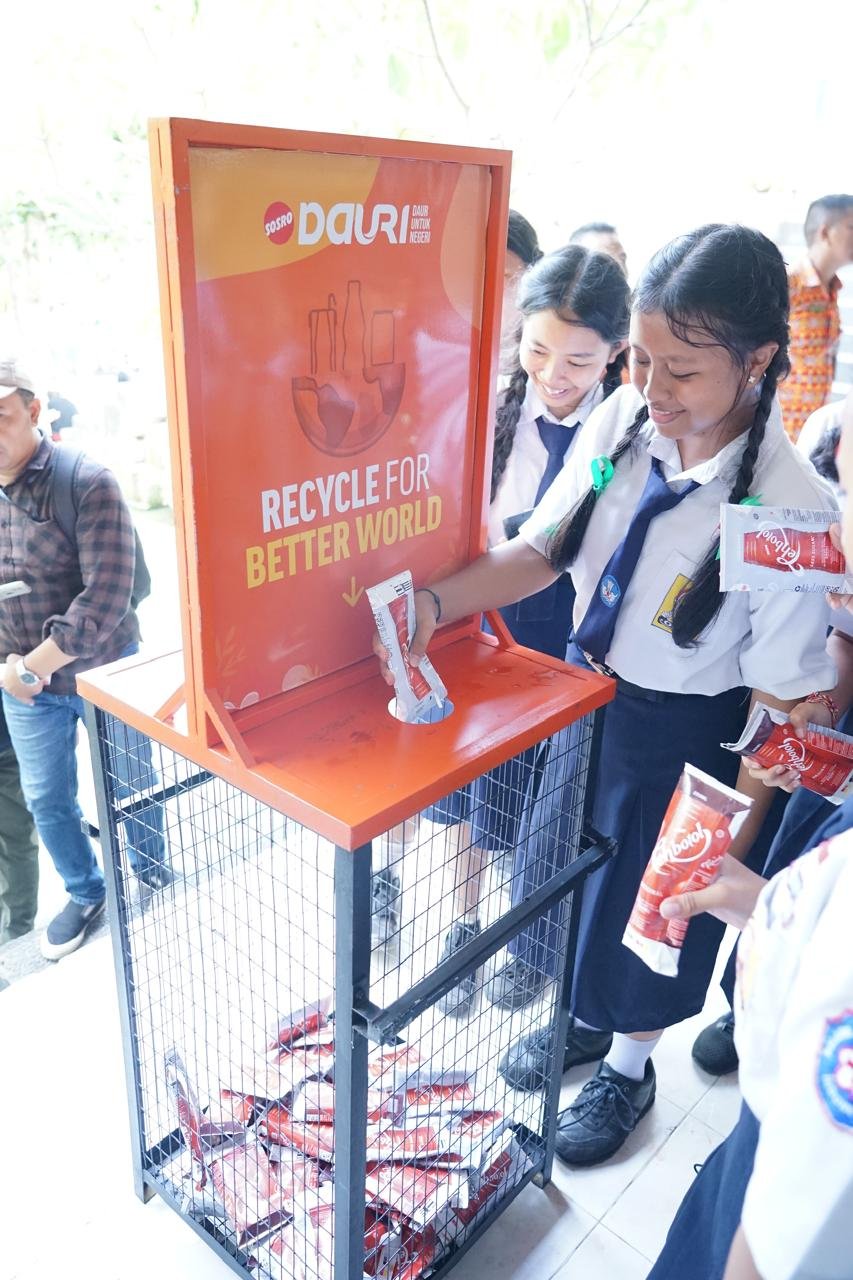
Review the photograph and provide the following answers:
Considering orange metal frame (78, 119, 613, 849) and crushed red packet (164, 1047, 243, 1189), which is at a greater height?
orange metal frame (78, 119, 613, 849)

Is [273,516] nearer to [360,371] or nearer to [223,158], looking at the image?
[360,371]

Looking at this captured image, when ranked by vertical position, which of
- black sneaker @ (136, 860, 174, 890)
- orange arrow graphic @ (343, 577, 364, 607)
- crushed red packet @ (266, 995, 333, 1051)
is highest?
orange arrow graphic @ (343, 577, 364, 607)

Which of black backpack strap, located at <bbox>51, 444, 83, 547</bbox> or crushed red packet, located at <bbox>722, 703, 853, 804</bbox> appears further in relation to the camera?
black backpack strap, located at <bbox>51, 444, 83, 547</bbox>

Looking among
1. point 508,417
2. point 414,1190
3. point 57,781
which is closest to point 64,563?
point 57,781

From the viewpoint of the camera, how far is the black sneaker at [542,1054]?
1785 mm

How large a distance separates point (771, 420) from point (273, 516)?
81 centimetres

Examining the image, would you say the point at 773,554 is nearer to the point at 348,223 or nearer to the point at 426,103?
the point at 348,223

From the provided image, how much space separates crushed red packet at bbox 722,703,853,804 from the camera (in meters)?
1.48

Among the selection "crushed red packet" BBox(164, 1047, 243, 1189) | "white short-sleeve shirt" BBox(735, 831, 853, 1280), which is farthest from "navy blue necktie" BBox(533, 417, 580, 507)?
"white short-sleeve shirt" BBox(735, 831, 853, 1280)

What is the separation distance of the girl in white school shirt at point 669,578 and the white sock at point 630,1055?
108mm

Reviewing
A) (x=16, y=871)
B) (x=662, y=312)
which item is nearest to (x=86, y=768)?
(x=16, y=871)

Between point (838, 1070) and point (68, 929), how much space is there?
246 cm

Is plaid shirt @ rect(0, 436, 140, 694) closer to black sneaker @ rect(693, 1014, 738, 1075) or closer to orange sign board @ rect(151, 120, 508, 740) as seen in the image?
orange sign board @ rect(151, 120, 508, 740)

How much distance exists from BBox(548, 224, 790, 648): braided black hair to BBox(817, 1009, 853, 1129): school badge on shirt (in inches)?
34.9
